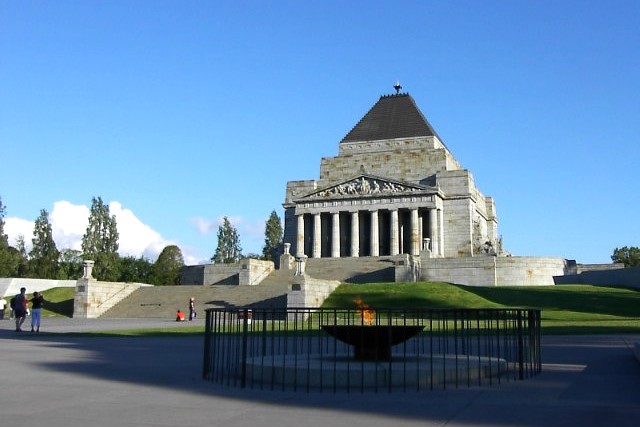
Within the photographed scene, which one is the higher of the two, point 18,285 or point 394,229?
point 394,229

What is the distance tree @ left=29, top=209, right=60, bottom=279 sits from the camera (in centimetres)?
8288

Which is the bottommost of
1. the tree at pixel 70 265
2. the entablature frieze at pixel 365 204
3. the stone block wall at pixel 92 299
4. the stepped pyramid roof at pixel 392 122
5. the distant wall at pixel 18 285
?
the stone block wall at pixel 92 299

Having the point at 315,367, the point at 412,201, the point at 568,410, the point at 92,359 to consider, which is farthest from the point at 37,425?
the point at 412,201

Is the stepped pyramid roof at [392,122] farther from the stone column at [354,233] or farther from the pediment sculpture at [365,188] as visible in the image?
the stone column at [354,233]

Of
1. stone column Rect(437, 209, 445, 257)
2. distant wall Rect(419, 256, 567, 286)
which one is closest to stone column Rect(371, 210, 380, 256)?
stone column Rect(437, 209, 445, 257)

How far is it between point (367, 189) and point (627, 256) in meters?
49.2

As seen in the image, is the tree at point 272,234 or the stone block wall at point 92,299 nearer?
the stone block wall at point 92,299

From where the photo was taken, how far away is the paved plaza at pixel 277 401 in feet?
26.8

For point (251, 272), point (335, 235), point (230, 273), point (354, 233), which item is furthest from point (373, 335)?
point (335, 235)

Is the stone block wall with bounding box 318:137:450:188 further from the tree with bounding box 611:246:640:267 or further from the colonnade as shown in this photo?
the tree with bounding box 611:246:640:267

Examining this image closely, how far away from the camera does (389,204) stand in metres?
70.4

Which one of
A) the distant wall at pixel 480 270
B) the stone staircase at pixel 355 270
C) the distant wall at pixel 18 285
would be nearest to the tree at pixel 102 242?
the distant wall at pixel 18 285

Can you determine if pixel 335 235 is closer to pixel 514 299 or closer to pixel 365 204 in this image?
pixel 365 204

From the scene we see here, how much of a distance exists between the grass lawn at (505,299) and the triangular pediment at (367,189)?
78.6 feet
